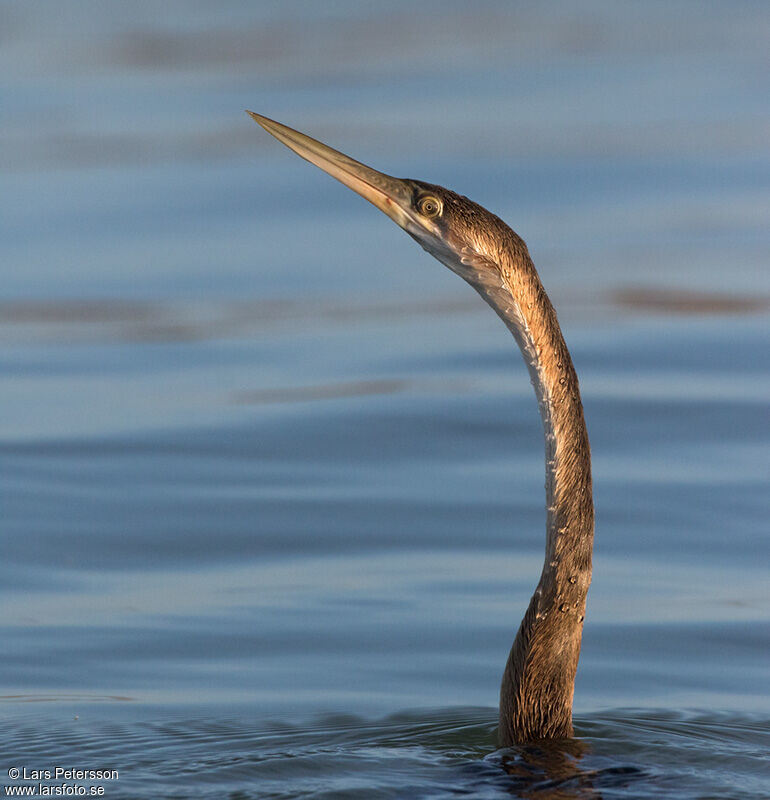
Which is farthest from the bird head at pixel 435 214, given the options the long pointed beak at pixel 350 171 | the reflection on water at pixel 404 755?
the reflection on water at pixel 404 755

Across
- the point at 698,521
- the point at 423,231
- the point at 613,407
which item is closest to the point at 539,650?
the point at 423,231

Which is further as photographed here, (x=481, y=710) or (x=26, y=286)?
(x=26, y=286)

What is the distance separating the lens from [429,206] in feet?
15.7

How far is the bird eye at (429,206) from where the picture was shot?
4777 millimetres

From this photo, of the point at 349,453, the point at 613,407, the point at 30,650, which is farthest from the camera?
the point at 613,407

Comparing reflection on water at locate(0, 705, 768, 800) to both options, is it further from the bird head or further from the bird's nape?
the bird head

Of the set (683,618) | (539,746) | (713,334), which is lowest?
(539,746)

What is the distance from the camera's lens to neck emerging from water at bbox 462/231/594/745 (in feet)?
15.2

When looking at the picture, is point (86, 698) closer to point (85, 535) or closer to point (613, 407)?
point (85, 535)

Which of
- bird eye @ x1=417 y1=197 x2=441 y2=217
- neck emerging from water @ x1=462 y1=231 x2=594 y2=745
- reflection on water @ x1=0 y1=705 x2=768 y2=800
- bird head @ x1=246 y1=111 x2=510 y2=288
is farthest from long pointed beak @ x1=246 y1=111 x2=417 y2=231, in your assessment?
reflection on water @ x1=0 y1=705 x2=768 y2=800

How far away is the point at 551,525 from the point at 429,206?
0.88m

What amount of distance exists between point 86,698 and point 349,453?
118 inches

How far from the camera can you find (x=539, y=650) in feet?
15.5

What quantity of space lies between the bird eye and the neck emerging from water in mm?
235
